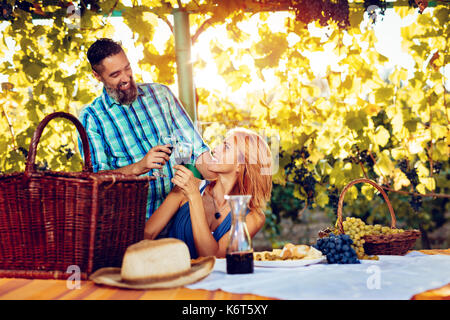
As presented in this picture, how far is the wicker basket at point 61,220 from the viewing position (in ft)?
5.15

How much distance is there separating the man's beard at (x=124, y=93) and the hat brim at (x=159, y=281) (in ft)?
3.73

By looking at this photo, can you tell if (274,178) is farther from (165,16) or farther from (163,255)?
(163,255)

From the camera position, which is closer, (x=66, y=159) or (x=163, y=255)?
(x=163, y=255)

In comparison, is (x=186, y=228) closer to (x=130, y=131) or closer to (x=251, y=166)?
(x=251, y=166)

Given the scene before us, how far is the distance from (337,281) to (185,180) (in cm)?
68

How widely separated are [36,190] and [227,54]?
2.06 m

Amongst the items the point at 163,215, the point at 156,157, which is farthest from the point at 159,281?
the point at 163,215

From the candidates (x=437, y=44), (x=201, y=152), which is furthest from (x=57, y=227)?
(x=437, y=44)

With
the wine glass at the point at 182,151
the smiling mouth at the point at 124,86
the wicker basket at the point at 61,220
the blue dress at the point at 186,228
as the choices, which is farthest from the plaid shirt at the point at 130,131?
the wicker basket at the point at 61,220

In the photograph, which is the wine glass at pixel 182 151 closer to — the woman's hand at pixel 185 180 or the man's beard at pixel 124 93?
the woman's hand at pixel 185 180

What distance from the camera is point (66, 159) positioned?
139 inches

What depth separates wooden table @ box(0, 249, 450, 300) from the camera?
4.45 ft

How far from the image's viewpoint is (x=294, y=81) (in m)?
3.52

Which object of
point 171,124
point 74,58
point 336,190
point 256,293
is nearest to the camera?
point 256,293
